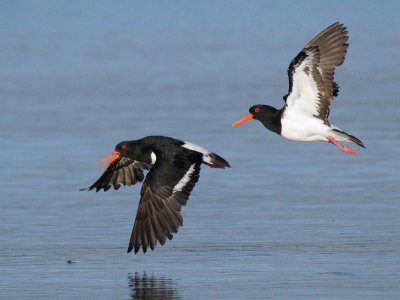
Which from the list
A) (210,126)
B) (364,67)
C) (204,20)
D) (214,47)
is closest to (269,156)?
(210,126)

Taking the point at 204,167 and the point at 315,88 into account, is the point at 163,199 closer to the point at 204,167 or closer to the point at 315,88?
the point at 315,88

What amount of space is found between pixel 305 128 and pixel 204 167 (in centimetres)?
312

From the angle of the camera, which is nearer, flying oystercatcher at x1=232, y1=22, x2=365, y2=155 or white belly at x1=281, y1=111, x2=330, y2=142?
flying oystercatcher at x1=232, y1=22, x2=365, y2=155

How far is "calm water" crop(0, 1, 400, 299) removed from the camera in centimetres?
1034

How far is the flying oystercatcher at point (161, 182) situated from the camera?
1106 centimetres

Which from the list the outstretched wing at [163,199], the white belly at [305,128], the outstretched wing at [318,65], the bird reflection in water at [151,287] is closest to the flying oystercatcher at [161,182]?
the outstretched wing at [163,199]

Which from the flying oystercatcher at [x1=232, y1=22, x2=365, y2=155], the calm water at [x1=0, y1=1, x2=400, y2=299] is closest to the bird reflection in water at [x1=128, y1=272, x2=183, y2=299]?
the calm water at [x1=0, y1=1, x2=400, y2=299]

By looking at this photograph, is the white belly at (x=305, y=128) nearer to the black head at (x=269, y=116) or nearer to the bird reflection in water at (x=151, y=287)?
the black head at (x=269, y=116)

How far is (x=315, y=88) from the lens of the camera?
40.8ft

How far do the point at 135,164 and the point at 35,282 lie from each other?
3194 millimetres

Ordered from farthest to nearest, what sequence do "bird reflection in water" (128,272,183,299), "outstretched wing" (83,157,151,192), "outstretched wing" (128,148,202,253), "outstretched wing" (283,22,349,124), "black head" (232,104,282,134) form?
1. "outstretched wing" (83,157,151,192)
2. "black head" (232,104,282,134)
3. "outstretched wing" (283,22,349,124)
4. "outstretched wing" (128,148,202,253)
5. "bird reflection in water" (128,272,183,299)

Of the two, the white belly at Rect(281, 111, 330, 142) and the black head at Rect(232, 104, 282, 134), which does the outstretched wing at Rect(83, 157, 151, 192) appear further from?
the white belly at Rect(281, 111, 330, 142)

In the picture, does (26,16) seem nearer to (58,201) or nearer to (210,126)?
(210,126)

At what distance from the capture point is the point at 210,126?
17594 mm
